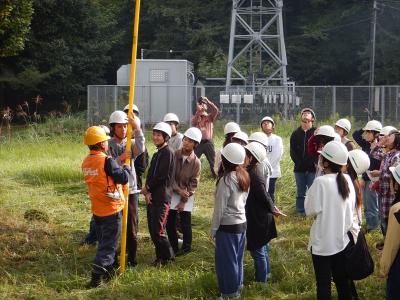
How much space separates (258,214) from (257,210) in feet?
0.14

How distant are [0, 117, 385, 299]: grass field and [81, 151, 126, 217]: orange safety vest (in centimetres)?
79

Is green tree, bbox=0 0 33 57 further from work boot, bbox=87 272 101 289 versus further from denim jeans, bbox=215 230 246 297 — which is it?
denim jeans, bbox=215 230 246 297

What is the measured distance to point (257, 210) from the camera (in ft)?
24.4

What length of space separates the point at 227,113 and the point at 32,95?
44.4 ft

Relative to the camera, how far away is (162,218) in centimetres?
822

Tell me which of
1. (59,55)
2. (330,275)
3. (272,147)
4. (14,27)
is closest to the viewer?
(330,275)

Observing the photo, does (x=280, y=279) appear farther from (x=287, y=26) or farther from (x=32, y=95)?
(x=287, y=26)

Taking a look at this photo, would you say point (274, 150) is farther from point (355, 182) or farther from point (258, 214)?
point (355, 182)

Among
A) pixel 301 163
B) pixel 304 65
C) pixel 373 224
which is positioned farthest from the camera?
pixel 304 65

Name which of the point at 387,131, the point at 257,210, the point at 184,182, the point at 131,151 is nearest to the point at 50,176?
the point at 184,182

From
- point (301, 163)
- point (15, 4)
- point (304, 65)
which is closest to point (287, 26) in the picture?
point (304, 65)

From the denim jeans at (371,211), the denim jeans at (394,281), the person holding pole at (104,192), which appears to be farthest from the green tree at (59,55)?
the denim jeans at (394,281)

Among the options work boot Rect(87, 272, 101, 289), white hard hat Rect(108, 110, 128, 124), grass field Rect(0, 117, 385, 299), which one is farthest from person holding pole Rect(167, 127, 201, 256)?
work boot Rect(87, 272, 101, 289)

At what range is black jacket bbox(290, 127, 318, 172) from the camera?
10891 millimetres
